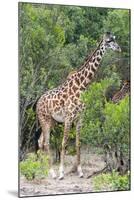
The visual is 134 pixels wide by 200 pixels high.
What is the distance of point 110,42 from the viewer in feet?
11.7

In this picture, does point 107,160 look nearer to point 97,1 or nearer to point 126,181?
point 126,181

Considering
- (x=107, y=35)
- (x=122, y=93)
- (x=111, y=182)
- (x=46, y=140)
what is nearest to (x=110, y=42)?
(x=107, y=35)

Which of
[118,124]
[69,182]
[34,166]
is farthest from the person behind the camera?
[118,124]

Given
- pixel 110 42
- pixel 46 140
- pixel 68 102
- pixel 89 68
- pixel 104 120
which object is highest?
pixel 110 42

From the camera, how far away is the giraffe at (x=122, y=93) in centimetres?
358

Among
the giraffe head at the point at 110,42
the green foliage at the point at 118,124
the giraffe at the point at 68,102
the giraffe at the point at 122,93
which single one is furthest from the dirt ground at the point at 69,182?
the giraffe head at the point at 110,42

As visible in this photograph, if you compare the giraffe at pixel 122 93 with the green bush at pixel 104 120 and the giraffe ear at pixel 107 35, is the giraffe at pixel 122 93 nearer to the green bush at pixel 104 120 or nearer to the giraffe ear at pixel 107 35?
the green bush at pixel 104 120

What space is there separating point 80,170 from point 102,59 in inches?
29.4

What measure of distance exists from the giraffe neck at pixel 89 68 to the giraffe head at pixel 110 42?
32 mm

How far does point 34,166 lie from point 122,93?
771mm

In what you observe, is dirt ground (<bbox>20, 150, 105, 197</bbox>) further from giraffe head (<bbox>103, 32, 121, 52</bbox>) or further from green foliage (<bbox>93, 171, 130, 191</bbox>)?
giraffe head (<bbox>103, 32, 121, 52</bbox>)

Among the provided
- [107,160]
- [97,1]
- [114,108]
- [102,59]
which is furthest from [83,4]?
[107,160]

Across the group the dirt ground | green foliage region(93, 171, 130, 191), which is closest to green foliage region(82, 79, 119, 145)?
the dirt ground

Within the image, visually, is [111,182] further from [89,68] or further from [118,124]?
[89,68]
